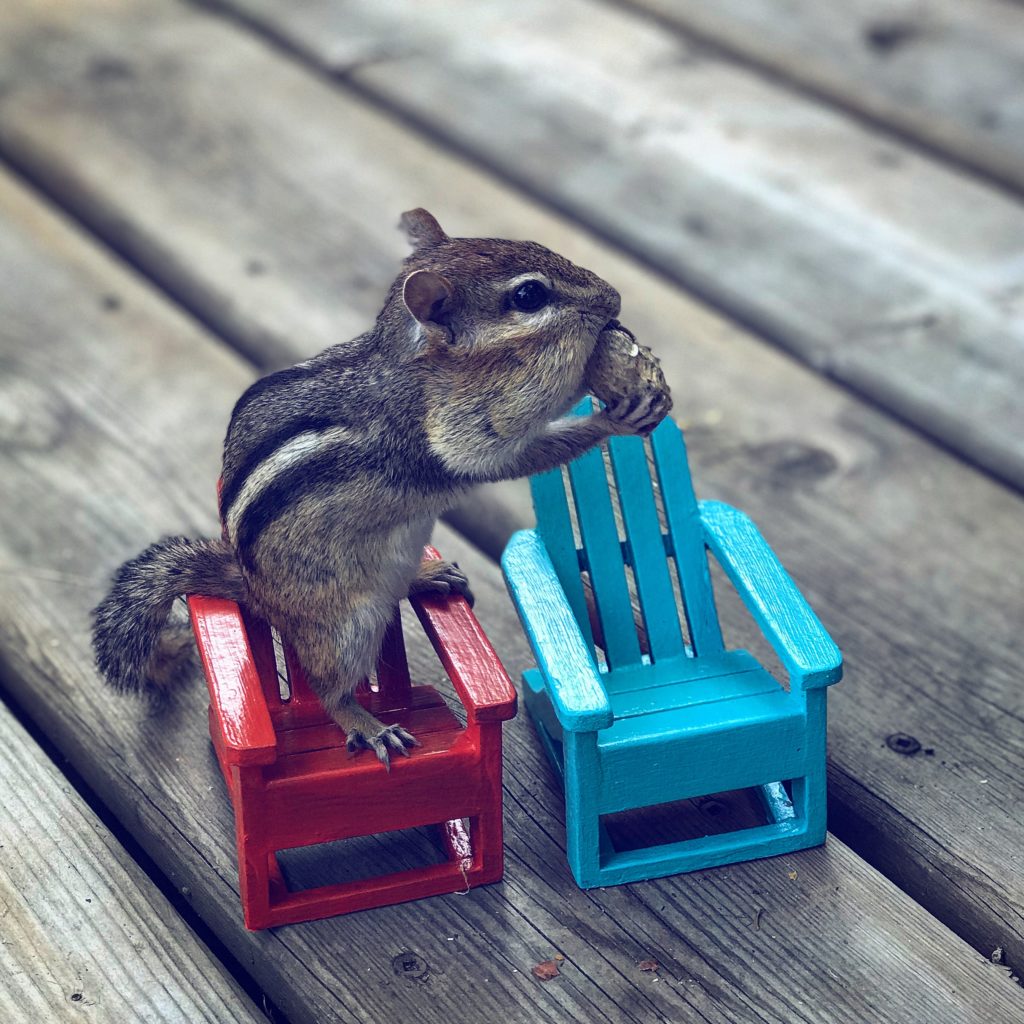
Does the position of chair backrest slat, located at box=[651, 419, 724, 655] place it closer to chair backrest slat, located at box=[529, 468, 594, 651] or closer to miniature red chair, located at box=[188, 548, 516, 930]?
chair backrest slat, located at box=[529, 468, 594, 651]

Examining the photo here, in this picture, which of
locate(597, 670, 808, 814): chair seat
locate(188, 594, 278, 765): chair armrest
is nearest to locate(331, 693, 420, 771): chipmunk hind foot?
locate(188, 594, 278, 765): chair armrest

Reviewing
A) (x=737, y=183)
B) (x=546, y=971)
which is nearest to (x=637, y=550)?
(x=546, y=971)

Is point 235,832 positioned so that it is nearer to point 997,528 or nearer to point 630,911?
point 630,911

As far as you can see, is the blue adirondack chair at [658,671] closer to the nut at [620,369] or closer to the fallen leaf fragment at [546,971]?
the fallen leaf fragment at [546,971]

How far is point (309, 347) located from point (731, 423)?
33.0 inches

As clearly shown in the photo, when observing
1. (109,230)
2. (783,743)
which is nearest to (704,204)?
(109,230)

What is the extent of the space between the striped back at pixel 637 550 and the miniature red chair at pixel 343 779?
281 mm

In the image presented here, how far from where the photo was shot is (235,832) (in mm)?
1894

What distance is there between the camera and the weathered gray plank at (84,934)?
1682 millimetres

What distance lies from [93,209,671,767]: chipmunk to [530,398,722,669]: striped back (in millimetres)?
233

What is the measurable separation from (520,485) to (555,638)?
783mm

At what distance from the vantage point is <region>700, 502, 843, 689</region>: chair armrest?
6.06 feet

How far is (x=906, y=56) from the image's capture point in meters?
3.82

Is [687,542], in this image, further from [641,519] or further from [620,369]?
[620,369]
